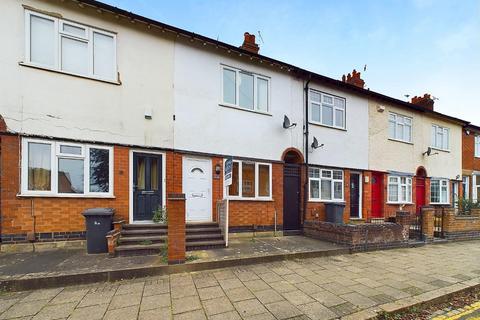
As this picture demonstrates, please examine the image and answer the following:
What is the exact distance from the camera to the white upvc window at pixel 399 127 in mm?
12627

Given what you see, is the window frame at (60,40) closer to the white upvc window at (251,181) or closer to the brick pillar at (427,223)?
the white upvc window at (251,181)

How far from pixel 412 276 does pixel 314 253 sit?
2145 mm

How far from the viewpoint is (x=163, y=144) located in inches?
295

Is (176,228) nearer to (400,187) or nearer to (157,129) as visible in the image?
(157,129)

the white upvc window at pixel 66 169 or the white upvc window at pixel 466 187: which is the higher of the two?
the white upvc window at pixel 66 169

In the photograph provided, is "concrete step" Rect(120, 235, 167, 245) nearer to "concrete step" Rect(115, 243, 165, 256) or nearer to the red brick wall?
"concrete step" Rect(115, 243, 165, 256)

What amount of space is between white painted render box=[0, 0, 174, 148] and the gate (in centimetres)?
905

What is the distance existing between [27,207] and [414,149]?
16.5 m

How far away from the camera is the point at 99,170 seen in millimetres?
6828

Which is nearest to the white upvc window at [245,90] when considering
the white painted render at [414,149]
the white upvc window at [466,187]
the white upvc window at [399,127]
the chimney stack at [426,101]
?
the white painted render at [414,149]

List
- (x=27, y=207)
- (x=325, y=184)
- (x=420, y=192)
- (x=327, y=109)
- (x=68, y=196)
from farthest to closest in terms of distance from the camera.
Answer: (x=420, y=192)
(x=327, y=109)
(x=325, y=184)
(x=68, y=196)
(x=27, y=207)

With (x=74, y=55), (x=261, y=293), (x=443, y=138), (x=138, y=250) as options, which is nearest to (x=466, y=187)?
(x=443, y=138)

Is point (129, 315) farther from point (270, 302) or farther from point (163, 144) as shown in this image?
point (163, 144)

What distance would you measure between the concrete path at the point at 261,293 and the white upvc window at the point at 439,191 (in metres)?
9.90
